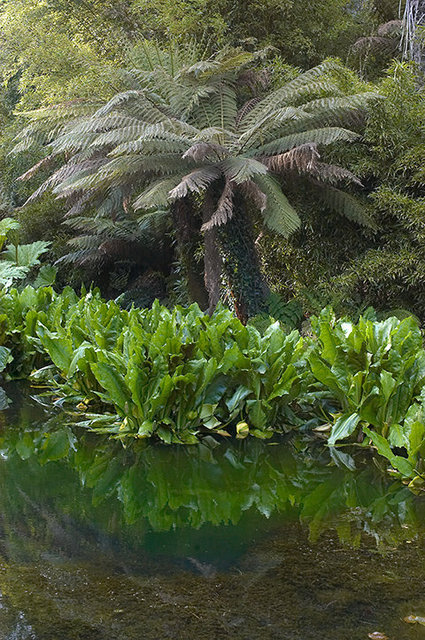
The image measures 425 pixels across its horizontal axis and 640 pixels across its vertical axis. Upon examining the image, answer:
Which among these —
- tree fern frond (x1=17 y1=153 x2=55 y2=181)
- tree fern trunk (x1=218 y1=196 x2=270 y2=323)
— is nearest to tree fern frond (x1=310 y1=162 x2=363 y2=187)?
tree fern trunk (x1=218 y1=196 x2=270 y2=323)

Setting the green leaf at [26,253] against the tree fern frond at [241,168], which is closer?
the tree fern frond at [241,168]

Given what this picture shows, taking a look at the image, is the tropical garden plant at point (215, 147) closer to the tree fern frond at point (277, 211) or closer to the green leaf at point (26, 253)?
the tree fern frond at point (277, 211)

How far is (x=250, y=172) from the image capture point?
5.63m

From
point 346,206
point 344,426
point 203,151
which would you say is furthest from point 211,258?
point 344,426

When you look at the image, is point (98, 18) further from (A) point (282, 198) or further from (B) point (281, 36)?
(A) point (282, 198)

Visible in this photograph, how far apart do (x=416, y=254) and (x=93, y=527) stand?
4422mm

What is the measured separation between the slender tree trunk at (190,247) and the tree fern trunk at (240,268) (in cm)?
95

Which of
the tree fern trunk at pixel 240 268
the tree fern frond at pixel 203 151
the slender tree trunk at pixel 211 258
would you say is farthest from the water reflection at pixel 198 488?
the slender tree trunk at pixel 211 258

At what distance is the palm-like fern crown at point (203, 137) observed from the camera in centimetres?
583

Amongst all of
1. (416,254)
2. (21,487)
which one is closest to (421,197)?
(416,254)

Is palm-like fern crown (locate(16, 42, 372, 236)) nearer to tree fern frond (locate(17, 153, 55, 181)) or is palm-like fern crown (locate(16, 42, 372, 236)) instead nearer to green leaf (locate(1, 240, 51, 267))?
tree fern frond (locate(17, 153, 55, 181))

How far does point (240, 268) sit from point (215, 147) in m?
1.30

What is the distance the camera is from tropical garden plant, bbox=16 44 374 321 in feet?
19.3

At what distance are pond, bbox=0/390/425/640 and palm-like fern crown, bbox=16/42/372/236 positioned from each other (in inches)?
114
